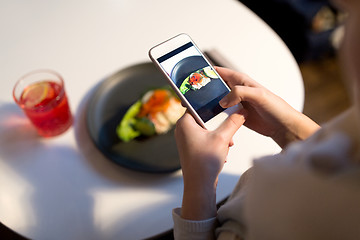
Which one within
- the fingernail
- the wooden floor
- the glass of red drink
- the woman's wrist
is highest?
the glass of red drink

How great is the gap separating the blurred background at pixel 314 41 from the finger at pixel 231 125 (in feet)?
3.39

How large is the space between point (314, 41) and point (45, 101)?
52.5 inches

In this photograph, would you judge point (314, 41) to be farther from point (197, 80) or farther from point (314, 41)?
point (197, 80)

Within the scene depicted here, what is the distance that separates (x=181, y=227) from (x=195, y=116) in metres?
0.20

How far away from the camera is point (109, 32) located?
948mm

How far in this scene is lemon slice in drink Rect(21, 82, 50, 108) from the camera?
2.44ft

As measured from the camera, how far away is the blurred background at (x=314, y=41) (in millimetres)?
1528

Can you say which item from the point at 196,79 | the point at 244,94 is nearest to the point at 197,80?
the point at 196,79

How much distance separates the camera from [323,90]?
169 centimetres

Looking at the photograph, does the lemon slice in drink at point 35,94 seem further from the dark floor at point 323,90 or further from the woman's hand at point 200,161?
the dark floor at point 323,90

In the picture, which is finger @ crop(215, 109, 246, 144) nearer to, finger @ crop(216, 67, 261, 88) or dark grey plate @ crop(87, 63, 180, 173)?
finger @ crop(216, 67, 261, 88)

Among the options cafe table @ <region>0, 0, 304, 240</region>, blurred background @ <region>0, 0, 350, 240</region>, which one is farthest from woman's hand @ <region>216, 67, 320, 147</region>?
blurred background @ <region>0, 0, 350, 240</region>

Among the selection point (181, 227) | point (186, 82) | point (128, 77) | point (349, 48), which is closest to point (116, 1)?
point (128, 77)

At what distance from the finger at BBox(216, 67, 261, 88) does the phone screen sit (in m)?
0.02
